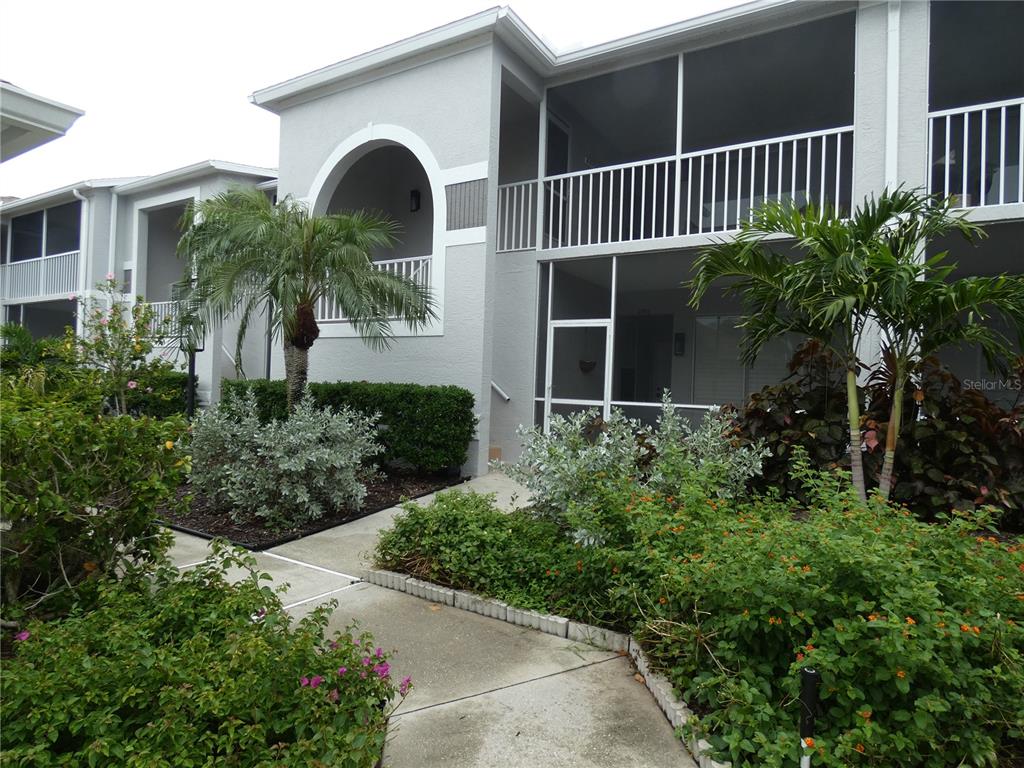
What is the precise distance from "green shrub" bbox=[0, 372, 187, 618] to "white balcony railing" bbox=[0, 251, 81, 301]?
15.9 metres

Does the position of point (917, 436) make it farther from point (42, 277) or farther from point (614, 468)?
point (42, 277)

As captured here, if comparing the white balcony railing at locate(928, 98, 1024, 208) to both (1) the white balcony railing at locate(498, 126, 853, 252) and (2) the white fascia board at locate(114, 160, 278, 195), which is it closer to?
(1) the white balcony railing at locate(498, 126, 853, 252)

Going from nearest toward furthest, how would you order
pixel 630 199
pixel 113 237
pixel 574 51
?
1. pixel 574 51
2. pixel 630 199
3. pixel 113 237

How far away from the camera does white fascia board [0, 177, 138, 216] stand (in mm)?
15586

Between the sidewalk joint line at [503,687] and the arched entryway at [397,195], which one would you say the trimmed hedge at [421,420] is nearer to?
the arched entryway at [397,195]

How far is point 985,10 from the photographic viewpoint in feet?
26.5

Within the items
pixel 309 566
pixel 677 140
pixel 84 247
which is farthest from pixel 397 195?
pixel 309 566

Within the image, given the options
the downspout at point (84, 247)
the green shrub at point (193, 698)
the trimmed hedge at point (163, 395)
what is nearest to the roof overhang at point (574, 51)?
the trimmed hedge at point (163, 395)

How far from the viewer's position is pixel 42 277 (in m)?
17.7

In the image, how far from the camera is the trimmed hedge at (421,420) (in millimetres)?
8422

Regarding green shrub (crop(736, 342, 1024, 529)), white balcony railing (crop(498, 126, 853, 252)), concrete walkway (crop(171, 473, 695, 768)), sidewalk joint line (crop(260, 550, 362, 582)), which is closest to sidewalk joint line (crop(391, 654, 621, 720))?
concrete walkway (crop(171, 473, 695, 768))

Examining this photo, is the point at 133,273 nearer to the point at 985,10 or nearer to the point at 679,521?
the point at 679,521

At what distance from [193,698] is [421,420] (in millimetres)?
6250

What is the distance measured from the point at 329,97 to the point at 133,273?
833 cm
